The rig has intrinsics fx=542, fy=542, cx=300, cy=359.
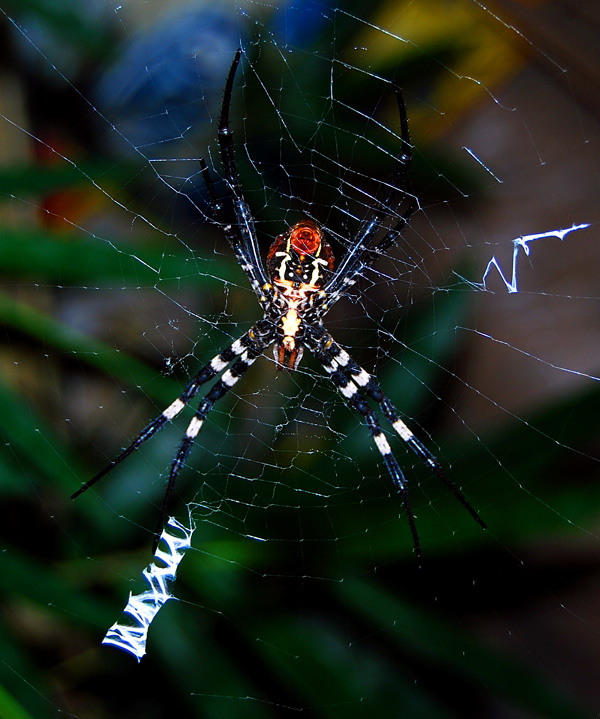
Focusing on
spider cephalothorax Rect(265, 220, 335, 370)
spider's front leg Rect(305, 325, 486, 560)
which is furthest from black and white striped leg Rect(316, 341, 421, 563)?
spider cephalothorax Rect(265, 220, 335, 370)

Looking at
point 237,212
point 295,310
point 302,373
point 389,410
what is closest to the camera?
point 237,212

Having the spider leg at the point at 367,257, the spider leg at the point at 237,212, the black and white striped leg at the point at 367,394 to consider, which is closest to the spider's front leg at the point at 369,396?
the black and white striped leg at the point at 367,394

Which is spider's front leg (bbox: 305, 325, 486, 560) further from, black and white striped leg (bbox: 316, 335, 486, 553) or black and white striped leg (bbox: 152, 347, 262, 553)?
black and white striped leg (bbox: 152, 347, 262, 553)

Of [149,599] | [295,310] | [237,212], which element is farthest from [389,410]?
[149,599]

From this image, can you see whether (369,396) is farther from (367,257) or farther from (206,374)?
(206,374)

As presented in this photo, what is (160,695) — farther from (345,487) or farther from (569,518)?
(569,518)

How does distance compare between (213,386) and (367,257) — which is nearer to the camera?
(367,257)
